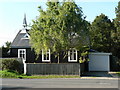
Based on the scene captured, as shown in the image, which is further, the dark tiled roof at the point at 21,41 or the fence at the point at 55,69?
the dark tiled roof at the point at 21,41

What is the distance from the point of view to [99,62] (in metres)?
35.0

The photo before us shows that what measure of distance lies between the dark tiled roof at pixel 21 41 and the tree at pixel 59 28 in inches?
264

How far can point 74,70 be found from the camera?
26.9m

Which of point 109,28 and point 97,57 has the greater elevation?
point 109,28

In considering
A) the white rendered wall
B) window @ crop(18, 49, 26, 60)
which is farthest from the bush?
the white rendered wall

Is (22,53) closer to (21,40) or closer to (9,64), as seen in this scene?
(21,40)

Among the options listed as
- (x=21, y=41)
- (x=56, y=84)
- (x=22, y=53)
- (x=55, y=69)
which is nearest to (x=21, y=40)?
(x=21, y=41)

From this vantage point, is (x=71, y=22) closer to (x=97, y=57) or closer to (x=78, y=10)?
(x=78, y=10)

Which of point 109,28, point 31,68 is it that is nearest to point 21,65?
point 31,68

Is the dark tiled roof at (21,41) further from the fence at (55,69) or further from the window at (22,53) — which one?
the fence at (55,69)

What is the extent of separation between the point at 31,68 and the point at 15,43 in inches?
340

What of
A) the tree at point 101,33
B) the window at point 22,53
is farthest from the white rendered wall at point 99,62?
the window at point 22,53

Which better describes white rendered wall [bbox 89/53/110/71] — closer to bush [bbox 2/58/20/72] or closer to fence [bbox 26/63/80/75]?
fence [bbox 26/63/80/75]

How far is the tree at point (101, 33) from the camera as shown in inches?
1769
